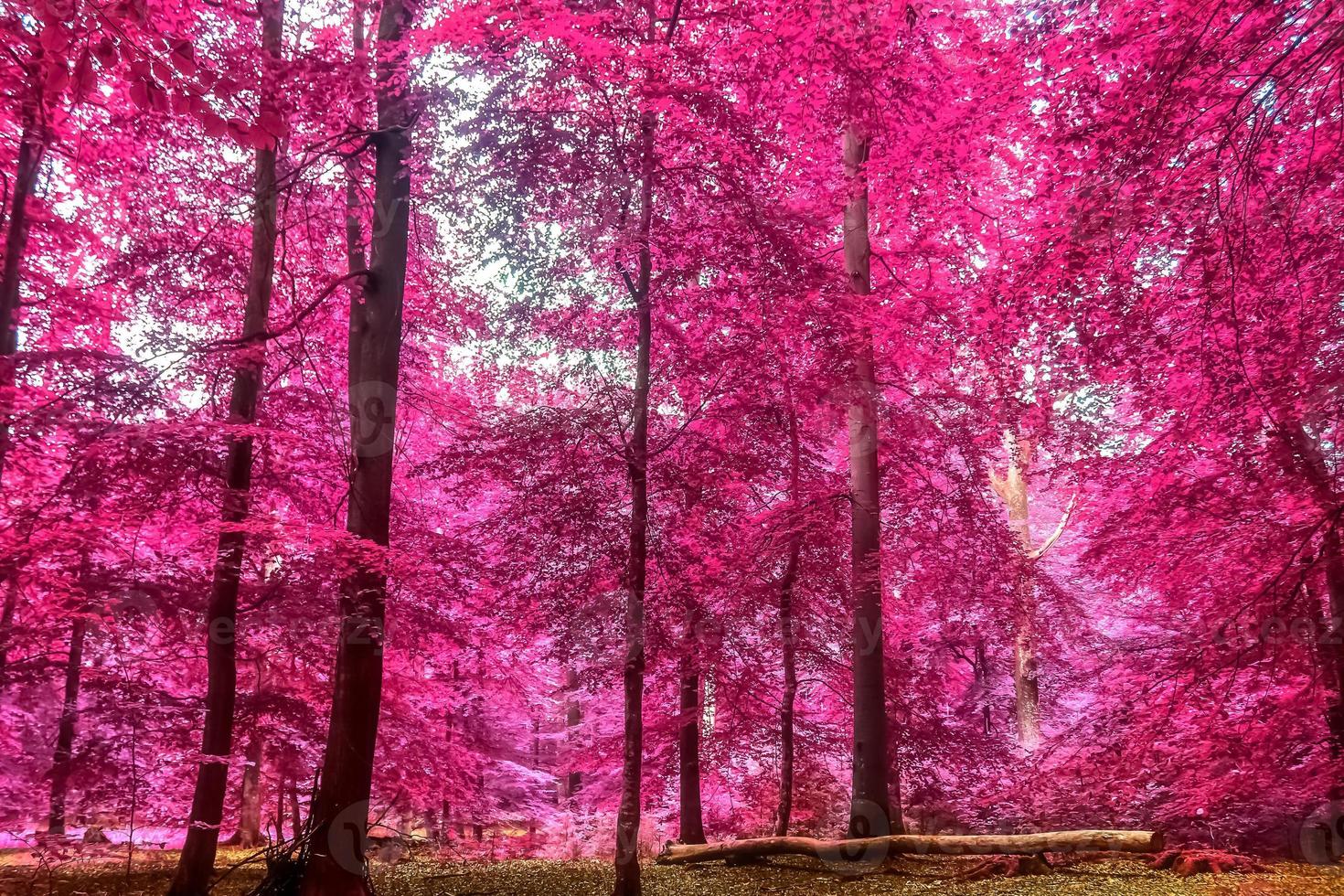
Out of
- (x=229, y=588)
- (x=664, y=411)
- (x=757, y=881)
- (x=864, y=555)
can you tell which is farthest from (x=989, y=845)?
(x=229, y=588)

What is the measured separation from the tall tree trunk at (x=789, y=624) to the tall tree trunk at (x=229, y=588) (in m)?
5.63

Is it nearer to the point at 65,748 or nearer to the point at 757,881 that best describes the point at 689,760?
the point at 757,881

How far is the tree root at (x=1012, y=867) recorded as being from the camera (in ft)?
24.6

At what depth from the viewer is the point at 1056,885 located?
6840 millimetres

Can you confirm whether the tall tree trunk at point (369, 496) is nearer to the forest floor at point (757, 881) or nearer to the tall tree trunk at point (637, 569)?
the forest floor at point (757, 881)

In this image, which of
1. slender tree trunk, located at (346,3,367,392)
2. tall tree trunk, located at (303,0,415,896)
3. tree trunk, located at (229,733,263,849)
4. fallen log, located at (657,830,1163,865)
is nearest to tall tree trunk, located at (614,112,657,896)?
tall tree trunk, located at (303,0,415,896)

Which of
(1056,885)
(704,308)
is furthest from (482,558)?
(1056,885)

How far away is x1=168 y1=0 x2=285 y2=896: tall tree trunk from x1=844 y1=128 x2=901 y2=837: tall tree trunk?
20.1 ft

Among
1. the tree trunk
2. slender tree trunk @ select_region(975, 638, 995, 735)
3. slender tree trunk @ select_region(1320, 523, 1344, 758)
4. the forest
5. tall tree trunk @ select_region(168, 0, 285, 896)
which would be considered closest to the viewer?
the forest

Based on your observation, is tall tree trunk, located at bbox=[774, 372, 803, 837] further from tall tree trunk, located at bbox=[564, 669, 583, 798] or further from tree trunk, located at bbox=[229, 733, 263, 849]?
tall tree trunk, located at bbox=[564, 669, 583, 798]

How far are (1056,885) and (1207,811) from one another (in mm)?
1826

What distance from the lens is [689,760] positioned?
10383 mm

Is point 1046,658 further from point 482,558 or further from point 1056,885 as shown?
point 482,558

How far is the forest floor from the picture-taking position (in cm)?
651
